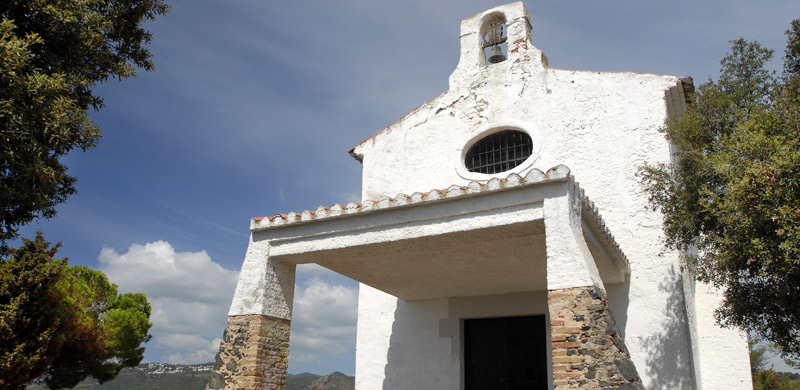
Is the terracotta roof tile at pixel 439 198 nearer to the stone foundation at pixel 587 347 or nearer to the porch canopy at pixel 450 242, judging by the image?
the porch canopy at pixel 450 242

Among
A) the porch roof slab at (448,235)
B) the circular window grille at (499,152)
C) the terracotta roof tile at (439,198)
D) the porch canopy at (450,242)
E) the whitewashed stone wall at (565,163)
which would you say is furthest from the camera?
the circular window grille at (499,152)

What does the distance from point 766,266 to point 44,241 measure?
10535mm

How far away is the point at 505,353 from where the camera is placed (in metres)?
9.11

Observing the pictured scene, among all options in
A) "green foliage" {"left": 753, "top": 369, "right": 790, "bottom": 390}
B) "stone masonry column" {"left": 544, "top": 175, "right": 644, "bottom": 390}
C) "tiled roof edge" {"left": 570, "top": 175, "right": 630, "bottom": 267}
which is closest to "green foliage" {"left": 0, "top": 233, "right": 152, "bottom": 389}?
"stone masonry column" {"left": 544, "top": 175, "right": 644, "bottom": 390}

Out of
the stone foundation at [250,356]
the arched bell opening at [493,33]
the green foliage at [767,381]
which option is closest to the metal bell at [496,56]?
the arched bell opening at [493,33]

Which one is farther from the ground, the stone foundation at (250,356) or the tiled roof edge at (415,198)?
the tiled roof edge at (415,198)

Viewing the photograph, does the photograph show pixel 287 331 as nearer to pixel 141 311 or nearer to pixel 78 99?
pixel 78 99

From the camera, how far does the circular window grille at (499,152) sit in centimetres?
1006

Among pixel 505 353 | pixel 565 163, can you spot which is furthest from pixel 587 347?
pixel 565 163

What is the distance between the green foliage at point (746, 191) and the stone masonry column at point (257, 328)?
5118mm

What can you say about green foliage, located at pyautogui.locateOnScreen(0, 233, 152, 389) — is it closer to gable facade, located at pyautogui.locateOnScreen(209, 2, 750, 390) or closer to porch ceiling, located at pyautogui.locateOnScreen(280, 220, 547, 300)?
gable facade, located at pyautogui.locateOnScreen(209, 2, 750, 390)

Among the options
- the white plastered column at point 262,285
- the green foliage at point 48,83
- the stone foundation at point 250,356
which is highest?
the green foliage at point 48,83

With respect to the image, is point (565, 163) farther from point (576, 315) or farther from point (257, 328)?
point (257, 328)

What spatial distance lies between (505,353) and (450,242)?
3209 mm
